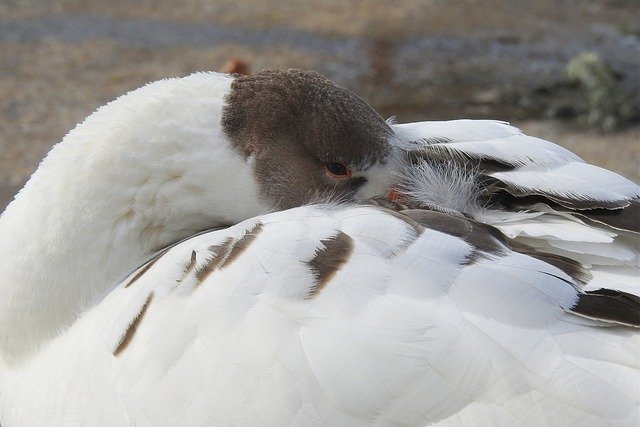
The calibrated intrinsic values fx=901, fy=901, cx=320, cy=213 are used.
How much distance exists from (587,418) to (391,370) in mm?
437

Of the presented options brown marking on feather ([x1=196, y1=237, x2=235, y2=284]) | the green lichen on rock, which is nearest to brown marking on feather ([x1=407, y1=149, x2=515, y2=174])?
brown marking on feather ([x1=196, y1=237, x2=235, y2=284])

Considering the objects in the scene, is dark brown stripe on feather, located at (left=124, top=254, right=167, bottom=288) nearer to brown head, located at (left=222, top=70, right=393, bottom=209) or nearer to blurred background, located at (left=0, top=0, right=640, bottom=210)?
brown head, located at (left=222, top=70, right=393, bottom=209)

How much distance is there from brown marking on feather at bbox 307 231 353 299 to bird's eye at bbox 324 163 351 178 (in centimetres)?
37

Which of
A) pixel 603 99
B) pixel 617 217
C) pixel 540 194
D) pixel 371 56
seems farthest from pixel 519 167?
pixel 371 56

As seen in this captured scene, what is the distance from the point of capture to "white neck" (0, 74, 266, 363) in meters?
2.52

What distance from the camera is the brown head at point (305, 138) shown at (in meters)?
2.52

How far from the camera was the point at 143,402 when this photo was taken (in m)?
2.19

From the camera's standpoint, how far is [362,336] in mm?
2072

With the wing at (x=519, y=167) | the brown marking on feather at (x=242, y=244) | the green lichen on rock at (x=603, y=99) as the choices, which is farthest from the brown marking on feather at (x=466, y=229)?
the green lichen on rock at (x=603, y=99)

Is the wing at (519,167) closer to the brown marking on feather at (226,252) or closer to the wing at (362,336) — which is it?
the wing at (362,336)

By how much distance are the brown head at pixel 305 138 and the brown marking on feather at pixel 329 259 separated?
1.10ft

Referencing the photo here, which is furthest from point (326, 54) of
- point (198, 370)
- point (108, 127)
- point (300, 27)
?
point (198, 370)

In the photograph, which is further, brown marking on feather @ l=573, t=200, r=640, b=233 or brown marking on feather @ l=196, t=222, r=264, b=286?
brown marking on feather @ l=573, t=200, r=640, b=233

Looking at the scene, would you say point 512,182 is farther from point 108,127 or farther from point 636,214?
point 108,127
